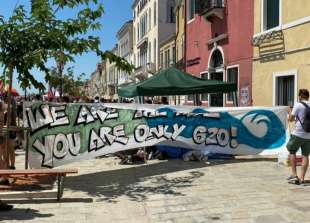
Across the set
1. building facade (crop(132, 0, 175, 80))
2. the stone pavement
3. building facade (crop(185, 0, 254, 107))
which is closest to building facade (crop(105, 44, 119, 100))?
building facade (crop(132, 0, 175, 80))

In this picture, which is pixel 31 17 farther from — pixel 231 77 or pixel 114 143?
pixel 231 77

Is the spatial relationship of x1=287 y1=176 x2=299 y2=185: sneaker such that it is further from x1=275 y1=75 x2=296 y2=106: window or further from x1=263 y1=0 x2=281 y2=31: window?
x1=263 y1=0 x2=281 y2=31: window

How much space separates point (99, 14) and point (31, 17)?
117 centimetres

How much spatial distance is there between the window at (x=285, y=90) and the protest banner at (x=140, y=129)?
7.14ft

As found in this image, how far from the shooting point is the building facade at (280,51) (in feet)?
45.8

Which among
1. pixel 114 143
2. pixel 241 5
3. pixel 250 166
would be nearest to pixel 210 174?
pixel 250 166

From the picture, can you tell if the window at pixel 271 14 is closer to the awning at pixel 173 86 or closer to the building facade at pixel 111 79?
the awning at pixel 173 86

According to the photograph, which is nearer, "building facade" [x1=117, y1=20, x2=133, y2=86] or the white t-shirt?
the white t-shirt

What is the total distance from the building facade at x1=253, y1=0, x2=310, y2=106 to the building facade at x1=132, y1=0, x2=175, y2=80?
28790 millimetres

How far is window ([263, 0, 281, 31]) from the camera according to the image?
51.5 ft

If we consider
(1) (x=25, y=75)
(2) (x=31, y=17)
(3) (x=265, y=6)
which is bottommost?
(1) (x=25, y=75)

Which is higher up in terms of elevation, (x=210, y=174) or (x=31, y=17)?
(x=31, y=17)

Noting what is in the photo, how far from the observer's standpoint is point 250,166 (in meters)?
11.5

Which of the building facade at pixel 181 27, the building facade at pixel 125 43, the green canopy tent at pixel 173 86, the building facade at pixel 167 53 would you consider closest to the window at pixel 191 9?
the building facade at pixel 181 27
